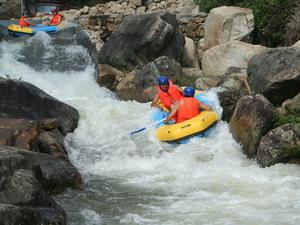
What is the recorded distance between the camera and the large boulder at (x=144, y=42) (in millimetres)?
13727

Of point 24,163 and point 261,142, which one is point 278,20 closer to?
point 261,142

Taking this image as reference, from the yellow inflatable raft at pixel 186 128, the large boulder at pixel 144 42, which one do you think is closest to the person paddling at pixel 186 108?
the yellow inflatable raft at pixel 186 128

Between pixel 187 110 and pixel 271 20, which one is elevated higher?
pixel 271 20

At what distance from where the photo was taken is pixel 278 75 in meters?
10.1

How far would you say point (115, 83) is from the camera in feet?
45.1

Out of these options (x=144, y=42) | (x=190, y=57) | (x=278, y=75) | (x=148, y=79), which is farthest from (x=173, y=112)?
(x=190, y=57)

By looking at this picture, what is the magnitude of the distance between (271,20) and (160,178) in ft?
23.5

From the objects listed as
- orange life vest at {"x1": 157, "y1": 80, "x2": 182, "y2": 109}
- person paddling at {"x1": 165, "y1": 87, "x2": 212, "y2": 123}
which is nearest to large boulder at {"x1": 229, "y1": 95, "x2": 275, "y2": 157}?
person paddling at {"x1": 165, "y1": 87, "x2": 212, "y2": 123}

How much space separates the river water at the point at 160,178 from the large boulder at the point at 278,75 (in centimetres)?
99

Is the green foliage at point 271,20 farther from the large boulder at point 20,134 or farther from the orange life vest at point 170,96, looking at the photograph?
the large boulder at point 20,134

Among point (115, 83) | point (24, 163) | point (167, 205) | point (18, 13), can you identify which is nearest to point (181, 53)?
point (115, 83)

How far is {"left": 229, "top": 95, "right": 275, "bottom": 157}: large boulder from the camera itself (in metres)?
9.07

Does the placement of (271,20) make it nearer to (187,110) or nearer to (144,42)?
(144,42)

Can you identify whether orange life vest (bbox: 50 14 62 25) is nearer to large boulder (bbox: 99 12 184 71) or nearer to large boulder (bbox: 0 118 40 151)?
large boulder (bbox: 99 12 184 71)
